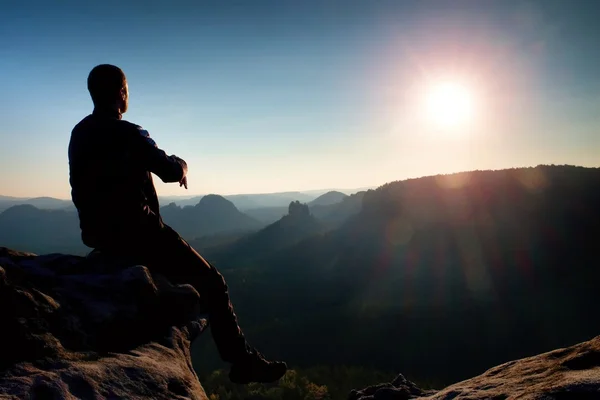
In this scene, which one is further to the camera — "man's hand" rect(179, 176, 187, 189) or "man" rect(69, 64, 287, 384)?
"man's hand" rect(179, 176, 187, 189)

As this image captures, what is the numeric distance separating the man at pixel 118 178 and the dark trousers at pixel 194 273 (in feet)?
0.05

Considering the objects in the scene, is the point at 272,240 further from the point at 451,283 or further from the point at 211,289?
the point at 211,289

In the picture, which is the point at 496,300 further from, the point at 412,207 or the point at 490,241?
the point at 412,207

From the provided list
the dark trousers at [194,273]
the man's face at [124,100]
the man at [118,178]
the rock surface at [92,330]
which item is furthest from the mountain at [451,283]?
the man's face at [124,100]

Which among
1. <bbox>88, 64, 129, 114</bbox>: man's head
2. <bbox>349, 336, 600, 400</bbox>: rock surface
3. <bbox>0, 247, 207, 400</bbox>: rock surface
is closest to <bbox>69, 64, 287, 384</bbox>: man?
<bbox>88, 64, 129, 114</bbox>: man's head

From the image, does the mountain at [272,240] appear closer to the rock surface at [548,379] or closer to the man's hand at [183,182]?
the man's hand at [183,182]

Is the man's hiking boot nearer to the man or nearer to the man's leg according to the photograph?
the man's leg

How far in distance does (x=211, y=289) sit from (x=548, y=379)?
4.27m

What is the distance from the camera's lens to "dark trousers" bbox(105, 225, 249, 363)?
5.14 m

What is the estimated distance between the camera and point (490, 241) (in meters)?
57.1

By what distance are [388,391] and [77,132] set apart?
6.58 metres

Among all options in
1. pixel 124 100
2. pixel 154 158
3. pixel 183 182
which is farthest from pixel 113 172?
pixel 124 100

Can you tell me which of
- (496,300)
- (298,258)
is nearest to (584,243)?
(496,300)

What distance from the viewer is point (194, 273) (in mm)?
5480
